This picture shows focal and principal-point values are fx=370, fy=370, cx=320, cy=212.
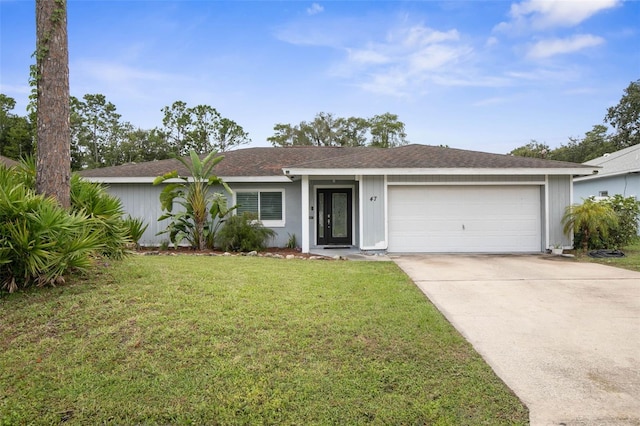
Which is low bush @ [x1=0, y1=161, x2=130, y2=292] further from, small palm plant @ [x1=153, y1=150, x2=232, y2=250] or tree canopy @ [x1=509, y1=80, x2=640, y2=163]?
tree canopy @ [x1=509, y1=80, x2=640, y2=163]

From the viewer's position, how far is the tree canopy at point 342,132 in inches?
1496

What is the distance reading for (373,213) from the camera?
11.3m

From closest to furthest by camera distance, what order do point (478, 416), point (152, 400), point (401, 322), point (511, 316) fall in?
point (478, 416), point (152, 400), point (401, 322), point (511, 316)

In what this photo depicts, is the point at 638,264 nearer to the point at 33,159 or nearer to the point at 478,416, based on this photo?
the point at 478,416

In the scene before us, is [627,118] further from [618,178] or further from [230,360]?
[230,360]

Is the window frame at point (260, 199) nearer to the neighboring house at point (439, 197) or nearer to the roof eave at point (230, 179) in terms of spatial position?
the neighboring house at point (439, 197)

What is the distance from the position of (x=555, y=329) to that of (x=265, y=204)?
32.3ft

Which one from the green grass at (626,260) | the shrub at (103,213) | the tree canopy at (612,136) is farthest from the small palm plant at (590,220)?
the tree canopy at (612,136)

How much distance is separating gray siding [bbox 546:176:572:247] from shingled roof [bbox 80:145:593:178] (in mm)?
513

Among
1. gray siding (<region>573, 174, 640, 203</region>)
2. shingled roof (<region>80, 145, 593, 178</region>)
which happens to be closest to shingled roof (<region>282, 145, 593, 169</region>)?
shingled roof (<region>80, 145, 593, 178</region>)

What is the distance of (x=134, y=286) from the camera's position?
528 cm

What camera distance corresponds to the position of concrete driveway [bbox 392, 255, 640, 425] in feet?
9.78

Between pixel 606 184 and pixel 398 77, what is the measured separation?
12.0 metres

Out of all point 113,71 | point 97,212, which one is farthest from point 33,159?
point 113,71
